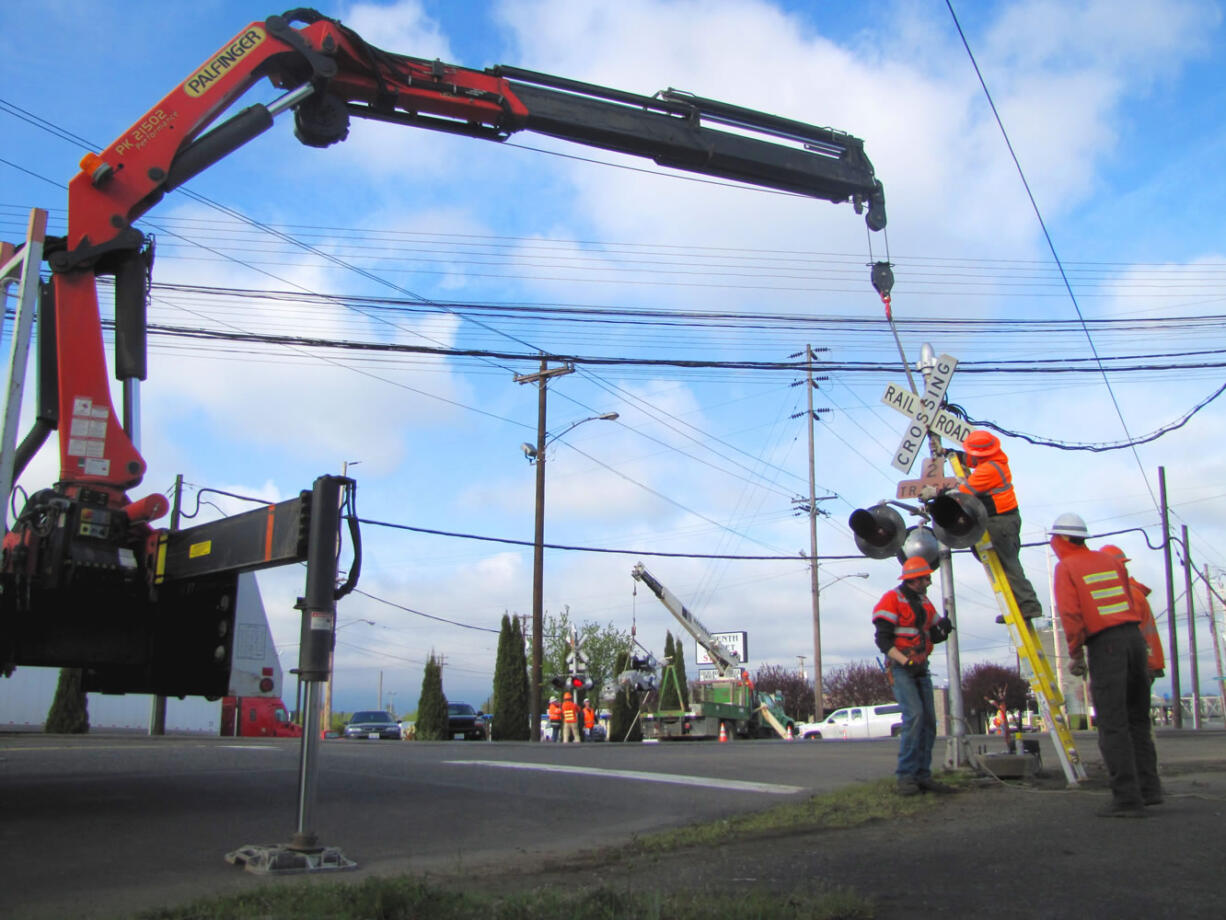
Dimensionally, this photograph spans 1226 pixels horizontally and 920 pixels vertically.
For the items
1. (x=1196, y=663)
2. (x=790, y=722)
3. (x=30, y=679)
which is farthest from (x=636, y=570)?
(x=1196, y=663)

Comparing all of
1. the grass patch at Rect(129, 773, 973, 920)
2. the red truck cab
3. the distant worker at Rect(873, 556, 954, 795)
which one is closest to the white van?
the red truck cab

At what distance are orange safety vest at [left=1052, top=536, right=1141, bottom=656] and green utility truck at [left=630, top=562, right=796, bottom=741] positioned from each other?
24688 millimetres

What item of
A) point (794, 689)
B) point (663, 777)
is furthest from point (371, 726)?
point (794, 689)

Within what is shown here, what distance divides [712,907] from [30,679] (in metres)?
35.6

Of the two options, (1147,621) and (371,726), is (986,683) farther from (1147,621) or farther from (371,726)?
(1147,621)

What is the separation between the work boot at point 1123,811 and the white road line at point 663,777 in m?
3.00

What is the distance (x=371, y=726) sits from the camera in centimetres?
3747

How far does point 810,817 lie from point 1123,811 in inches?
75.7

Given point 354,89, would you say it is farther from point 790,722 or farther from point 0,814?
point 790,722

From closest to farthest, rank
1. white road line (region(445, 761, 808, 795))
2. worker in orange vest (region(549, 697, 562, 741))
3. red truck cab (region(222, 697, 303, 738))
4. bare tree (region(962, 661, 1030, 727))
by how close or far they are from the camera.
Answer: white road line (region(445, 761, 808, 795)), worker in orange vest (region(549, 697, 562, 741)), red truck cab (region(222, 697, 303, 738)), bare tree (region(962, 661, 1030, 727))

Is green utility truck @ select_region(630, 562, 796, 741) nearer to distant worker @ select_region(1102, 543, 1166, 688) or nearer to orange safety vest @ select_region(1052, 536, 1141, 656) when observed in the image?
distant worker @ select_region(1102, 543, 1166, 688)

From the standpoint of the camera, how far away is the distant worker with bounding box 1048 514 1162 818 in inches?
263

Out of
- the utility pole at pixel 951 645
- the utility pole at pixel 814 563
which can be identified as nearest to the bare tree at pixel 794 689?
the utility pole at pixel 814 563

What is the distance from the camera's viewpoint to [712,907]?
3.99m
